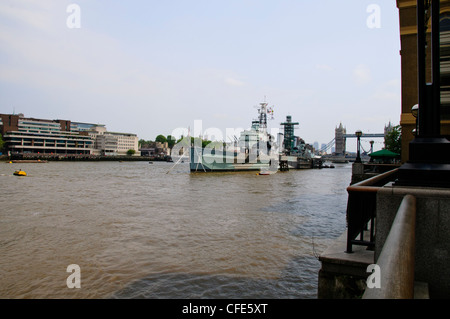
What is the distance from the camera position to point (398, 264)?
93.7 inches

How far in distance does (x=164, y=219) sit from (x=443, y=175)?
12.5 m

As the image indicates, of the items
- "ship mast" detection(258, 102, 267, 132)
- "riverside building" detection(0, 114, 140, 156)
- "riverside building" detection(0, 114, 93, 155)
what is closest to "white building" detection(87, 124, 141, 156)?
"riverside building" detection(0, 114, 140, 156)

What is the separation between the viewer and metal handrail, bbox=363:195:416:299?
Answer: 212 centimetres

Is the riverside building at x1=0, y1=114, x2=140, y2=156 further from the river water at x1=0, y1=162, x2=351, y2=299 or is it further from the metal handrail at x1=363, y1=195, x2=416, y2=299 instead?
the metal handrail at x1=363, y1=195, x2=416, y2=299

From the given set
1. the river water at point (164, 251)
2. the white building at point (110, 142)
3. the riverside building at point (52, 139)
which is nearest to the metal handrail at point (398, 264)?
the river water at point (164, 251)

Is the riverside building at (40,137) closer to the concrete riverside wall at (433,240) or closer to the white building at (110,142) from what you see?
the white building at (110,142)

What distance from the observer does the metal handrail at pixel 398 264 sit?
6.95 feet

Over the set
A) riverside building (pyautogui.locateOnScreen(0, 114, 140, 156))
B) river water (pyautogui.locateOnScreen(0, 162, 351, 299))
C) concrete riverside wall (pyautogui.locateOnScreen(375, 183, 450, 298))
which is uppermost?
riverside building (pyautogui.locateOnScreen(0, 114, 140, 156))

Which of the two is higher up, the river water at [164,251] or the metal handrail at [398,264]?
the metal handrail at [398,264]

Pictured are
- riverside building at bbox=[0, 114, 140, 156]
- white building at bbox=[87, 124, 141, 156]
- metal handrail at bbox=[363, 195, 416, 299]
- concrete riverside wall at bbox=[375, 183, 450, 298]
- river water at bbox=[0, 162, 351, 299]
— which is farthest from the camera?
white building at bbox=[87, 124, 141, 156]

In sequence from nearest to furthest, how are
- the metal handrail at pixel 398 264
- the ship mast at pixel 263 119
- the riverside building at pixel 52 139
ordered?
1. the metal handrail at pixel 398 264
2. the ship mast at pixel 263 119
3. the riverside building at pixel 52 139

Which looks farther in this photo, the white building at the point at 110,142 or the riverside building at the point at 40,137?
the white building at the point at 110,142

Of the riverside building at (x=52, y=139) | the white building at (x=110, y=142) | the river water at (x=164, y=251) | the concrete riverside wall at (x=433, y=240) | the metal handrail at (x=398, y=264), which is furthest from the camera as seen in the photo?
the white building at (x=110, y=142)

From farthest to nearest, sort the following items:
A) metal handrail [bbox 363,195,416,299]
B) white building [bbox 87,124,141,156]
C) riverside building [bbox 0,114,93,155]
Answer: white building [bbox 87,124,141,156] < riverside building [bbox 0,114,93,155] < metal handrail [bbox 363,195,416,299]
